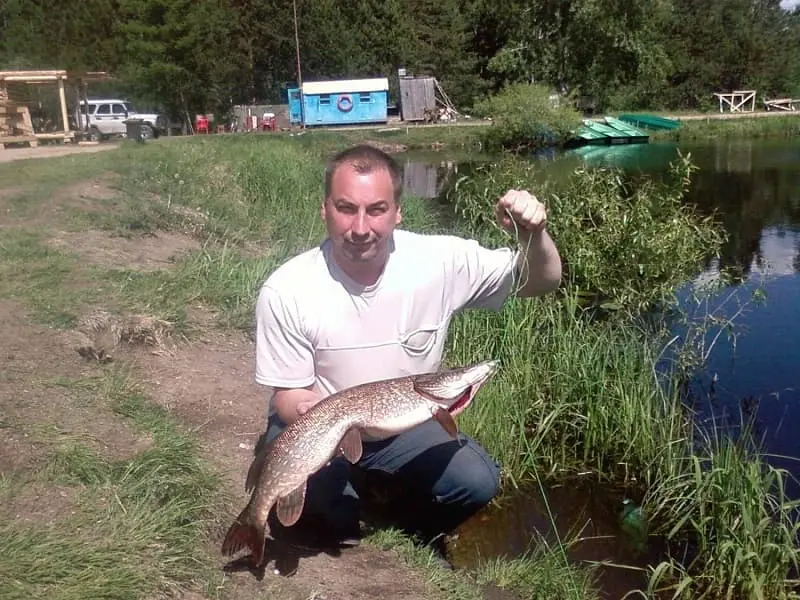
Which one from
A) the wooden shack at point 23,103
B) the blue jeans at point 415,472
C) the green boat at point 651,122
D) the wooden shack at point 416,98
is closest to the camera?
the blue jeans at point 415,472

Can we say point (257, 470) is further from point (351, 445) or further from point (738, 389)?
point (738, 389)

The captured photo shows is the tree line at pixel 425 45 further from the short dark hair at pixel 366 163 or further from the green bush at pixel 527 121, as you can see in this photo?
the short dark hair at pixel 366 163

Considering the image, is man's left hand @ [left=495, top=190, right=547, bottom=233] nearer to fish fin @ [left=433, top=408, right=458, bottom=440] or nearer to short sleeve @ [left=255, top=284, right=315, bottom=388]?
fish fin @ [left=433, top=408, right=458, bottom=440]

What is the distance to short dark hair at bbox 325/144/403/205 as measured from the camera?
11.0 ft

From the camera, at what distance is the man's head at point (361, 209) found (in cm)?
330

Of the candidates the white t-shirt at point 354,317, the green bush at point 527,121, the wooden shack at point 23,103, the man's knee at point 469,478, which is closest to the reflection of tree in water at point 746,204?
the man's knee at point 469,478

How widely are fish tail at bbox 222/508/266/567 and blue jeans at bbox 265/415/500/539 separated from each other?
1.48 ft

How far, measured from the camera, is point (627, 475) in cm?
564

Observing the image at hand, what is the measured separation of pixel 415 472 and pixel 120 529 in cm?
126

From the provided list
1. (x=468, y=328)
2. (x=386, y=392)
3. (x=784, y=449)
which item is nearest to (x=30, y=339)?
(x=386, y=392)

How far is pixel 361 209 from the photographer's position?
3.30 m

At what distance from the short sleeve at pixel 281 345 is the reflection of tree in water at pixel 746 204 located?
→ 8453 mm

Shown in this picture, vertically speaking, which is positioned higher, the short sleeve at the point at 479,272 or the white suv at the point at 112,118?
the white suv at the point at 112,118

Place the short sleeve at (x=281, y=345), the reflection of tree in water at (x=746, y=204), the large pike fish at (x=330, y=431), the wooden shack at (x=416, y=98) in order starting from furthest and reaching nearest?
1. the wooden shack at (x=416, y=98)
2. the reflection of tree in water at (x=746, y=204)
3. the short sleeve at (x=281, y=345)
4. the large pike fish at (x=330, y=431)
